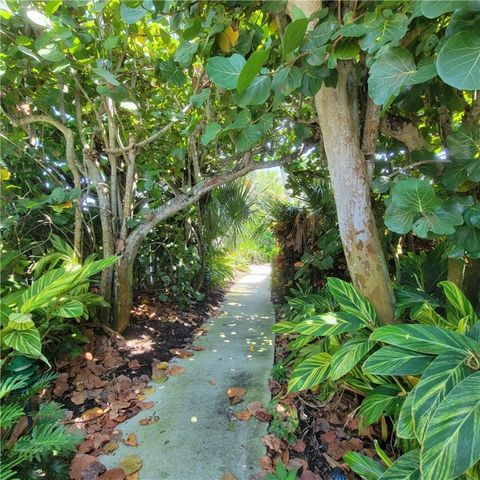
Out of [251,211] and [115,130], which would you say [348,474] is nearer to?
[115,130]

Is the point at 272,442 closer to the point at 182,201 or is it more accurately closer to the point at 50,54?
the point at 182,201

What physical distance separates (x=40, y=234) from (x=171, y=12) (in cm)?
195

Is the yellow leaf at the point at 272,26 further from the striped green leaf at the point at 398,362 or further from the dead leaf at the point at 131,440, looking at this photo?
the dead leaf at the point at 131,440

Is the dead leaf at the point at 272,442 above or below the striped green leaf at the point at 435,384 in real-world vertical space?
below

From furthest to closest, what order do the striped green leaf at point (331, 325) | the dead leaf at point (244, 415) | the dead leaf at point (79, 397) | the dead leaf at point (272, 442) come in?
the dead leaf at point (79, 397)
the dead leaf at point (244, 415)
the dead leaf at point (272, 442)
the striped green leaf at point (331, 325)

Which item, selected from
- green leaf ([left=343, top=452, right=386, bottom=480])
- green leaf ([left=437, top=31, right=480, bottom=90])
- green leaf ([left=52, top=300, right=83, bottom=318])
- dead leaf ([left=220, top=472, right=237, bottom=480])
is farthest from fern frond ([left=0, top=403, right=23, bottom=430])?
green leaf ([left=437, top=31, right=480, bottom=90])

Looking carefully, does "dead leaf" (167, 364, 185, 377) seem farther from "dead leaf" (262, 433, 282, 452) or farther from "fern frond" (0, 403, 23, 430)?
"fern frond" (0, 403, 23, 430)

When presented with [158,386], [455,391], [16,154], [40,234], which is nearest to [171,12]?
[16,154]

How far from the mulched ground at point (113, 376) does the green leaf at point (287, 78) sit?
67.9 inches

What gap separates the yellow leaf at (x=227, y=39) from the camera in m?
1.38

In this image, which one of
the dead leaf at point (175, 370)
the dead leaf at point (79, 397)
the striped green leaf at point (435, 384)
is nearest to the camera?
the striped green leaf at point (435, 384)

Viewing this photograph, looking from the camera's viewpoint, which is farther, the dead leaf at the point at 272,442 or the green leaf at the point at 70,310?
the green leaf at the point at 70,310

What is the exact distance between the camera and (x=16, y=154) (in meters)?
2.11

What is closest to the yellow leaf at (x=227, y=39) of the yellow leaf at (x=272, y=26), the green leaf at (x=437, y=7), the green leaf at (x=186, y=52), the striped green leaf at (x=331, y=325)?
the green leaf at (x=186, y=52)
